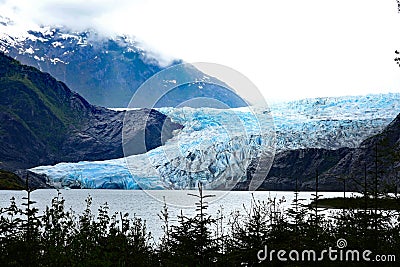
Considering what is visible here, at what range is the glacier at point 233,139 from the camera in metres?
118

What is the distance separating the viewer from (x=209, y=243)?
1186cm

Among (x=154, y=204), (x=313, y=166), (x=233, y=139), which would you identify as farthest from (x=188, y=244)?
(x=313, y=166)

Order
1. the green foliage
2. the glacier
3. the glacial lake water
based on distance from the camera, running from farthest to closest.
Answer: the glacier → the glacial lake water → the green foliage

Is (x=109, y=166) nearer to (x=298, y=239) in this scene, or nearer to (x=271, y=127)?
(x=271, y=127)

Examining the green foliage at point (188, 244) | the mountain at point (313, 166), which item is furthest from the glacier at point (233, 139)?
the green foliage at point (188, 244)

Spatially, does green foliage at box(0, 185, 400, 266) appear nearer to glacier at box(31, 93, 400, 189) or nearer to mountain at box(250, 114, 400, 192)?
glacier at box(31, 93, 400, 189)

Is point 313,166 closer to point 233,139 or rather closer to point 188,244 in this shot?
point 233,139

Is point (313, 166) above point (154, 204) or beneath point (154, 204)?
above

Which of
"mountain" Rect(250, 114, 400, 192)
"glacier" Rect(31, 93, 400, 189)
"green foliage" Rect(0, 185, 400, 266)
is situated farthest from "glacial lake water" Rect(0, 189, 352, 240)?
"mountain" Rect(250, 114, 400, 192)

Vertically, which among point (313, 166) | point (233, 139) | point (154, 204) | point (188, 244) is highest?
point (233, 139)

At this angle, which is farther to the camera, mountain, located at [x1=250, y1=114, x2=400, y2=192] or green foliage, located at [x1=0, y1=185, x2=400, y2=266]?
mountain, located at [x1=250, y1=114, x2=400, y2=192]

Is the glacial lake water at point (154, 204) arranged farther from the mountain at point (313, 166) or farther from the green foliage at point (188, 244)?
the mountain at point (313, 166)

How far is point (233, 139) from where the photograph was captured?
121 m

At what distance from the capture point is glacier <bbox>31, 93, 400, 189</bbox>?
118 meters
